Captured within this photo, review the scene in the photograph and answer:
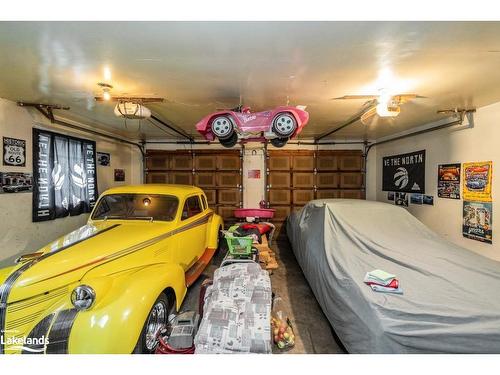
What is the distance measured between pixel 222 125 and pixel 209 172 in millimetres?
3602

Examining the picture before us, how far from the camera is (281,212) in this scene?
243 inches

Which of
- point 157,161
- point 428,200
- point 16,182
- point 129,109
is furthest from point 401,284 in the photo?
point 157,161

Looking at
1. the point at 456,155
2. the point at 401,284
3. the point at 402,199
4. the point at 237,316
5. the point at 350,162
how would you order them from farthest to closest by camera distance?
the point at 350,162 → the point at 402,199 → the point at 456,155 → the point at 401,284 → the point at 237,316

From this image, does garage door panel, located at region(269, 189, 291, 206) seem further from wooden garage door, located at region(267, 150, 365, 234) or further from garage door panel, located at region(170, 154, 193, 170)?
garage door panel, located at region(170, 154, 193, 170)

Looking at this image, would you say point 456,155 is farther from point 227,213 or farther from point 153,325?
point 153,325

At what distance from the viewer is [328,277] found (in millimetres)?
2334

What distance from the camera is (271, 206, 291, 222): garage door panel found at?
243 inches

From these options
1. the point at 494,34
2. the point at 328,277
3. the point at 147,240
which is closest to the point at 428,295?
the point at 328,277

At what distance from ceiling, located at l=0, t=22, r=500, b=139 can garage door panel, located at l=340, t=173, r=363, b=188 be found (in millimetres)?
2900

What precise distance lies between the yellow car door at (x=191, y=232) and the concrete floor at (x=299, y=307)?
44 centimetres

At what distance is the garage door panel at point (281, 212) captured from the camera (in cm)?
617

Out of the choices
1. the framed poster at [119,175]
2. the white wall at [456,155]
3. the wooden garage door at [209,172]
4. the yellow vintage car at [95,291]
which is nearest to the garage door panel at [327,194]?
the white wall at [456,155]

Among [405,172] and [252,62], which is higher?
[252,62]

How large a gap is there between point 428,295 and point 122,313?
2435 mm
